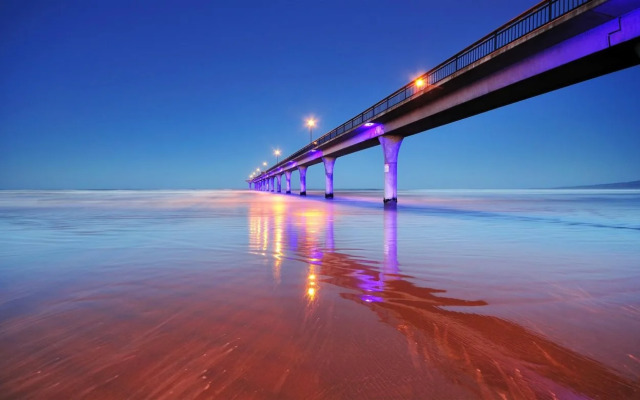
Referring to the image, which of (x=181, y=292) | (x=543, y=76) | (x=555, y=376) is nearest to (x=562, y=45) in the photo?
(x=543, y=76)

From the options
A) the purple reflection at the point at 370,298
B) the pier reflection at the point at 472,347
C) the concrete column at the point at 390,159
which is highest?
the concrete column at the point at 390,159

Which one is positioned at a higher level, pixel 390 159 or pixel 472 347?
pixel 390 159

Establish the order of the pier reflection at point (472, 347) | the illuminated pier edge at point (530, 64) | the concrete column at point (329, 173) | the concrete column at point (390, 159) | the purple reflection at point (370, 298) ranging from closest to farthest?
the pier reflection at point (472, 347)
the purple reflection at point (370, 298)
the illuminated pier edge at point (530, 64)
the concrete column at point (390, 159)
the concrete column at point (329, 173)

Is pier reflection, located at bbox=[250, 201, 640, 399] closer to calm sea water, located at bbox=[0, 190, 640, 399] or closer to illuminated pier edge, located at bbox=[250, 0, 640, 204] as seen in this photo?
calm sea water, located at bbox=[0, 190, 640, 399]

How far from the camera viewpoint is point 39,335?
336 centimetres

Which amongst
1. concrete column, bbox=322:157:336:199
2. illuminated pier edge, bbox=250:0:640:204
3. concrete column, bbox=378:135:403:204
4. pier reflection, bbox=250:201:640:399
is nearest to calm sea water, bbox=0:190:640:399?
pier reflection, bbox=250:201:640:399

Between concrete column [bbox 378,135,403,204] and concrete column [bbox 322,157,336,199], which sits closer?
concrete column [bbox 378,135,403,204]

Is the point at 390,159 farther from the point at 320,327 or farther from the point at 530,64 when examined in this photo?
the point at 320,327

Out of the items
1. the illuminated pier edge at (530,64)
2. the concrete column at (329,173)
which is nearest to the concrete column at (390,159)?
the illuminated pier edge at (530,64)

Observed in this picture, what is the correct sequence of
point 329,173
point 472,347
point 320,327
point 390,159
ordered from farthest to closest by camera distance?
1. point 329,173
2. point 390,159
3. point 320,327
4. point 472,347

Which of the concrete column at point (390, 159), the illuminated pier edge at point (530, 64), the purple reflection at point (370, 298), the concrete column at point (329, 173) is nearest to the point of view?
the purple reflection at point (370, 298)

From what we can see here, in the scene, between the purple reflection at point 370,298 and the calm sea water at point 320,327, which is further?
the purple reflection at point 370,298

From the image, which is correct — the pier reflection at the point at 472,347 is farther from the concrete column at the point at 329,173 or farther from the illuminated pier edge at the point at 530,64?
the concrete column at the point at 329,173

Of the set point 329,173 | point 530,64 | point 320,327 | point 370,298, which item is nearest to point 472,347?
point 320,327
